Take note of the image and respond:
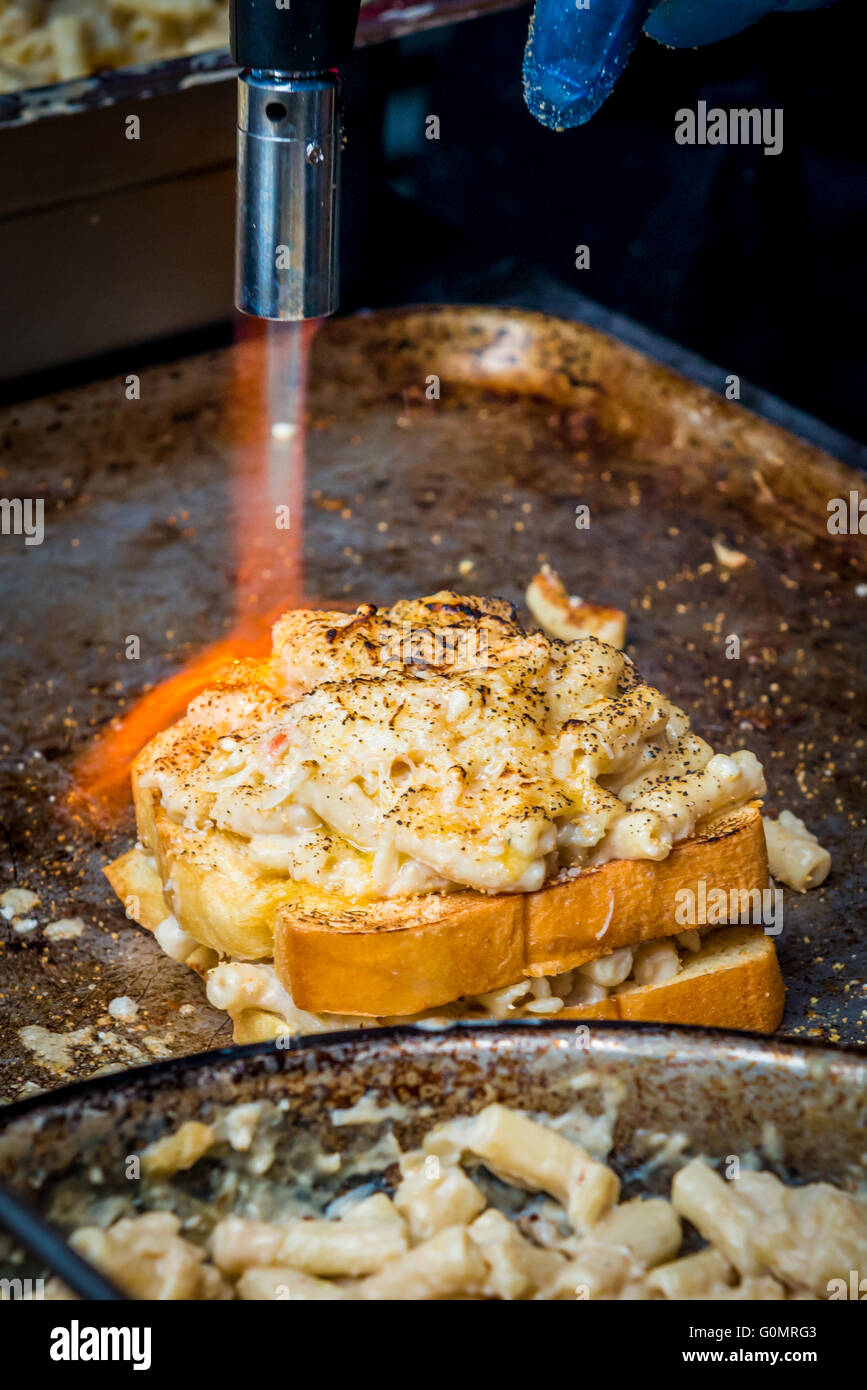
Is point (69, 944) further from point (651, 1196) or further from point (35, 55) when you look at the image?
point (35, 55)

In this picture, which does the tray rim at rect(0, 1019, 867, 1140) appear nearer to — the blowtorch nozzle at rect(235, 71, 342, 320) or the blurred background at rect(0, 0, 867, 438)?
the blowtorch nozzle at rect(235, 71, 342, 320)

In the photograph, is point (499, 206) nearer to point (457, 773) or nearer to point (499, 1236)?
point (457, 773)

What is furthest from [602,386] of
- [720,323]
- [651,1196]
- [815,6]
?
[651,1196]

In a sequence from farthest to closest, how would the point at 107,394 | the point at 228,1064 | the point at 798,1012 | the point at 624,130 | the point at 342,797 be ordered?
the point at 624,130
the point at 107,394
the point at 798,1012
the point at 342,797
the point at 228,1064

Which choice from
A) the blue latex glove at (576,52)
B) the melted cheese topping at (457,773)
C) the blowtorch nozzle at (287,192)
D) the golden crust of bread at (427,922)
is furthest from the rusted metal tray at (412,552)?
the blue latex glove at (576,52)

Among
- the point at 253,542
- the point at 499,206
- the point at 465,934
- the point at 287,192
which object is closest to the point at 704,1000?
the point at 465,934

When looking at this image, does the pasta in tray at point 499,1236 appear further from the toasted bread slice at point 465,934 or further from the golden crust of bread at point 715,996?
the golden crust of bread at point 715,996
